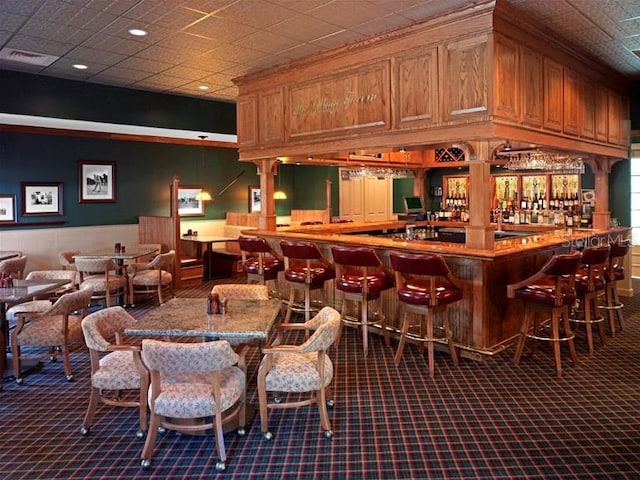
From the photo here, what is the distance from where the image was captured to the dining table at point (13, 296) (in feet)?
14.0

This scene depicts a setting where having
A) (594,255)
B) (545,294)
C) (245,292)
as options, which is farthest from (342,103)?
(594,255)

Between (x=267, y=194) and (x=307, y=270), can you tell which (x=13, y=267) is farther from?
(x=307, y=270)

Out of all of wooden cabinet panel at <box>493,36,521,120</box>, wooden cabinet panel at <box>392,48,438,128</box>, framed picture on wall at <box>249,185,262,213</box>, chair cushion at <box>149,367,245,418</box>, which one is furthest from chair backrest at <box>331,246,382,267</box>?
framed picture on wall at <box>249,185,262,213</box>

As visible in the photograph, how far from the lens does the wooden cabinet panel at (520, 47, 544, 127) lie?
4930 millimetres

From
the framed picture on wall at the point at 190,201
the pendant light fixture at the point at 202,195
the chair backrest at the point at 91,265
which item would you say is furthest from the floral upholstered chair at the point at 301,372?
the framed picture on wall at the point at 190,201

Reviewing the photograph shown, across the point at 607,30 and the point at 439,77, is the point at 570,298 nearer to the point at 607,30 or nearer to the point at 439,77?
the point at 439,77

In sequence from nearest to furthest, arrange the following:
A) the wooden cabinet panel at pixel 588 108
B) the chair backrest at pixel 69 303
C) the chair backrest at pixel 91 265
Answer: the chair backrest at pixel 69 303 < the wooden cabinet panel at pixel 588 108 < the chair backrest at pixel 91 265

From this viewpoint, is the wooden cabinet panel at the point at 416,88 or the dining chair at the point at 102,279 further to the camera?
the dining chair at the point at 102,279

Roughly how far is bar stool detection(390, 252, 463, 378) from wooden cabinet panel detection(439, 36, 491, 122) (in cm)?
143

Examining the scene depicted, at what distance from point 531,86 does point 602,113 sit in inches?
94.2

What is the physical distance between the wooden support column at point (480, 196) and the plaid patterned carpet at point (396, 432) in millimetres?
1201

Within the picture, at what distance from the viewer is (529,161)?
6906 mm

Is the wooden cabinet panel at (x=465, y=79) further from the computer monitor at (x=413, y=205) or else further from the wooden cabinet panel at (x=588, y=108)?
the computer monitor at (x=413, y=205)

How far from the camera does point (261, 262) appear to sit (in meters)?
6.27
